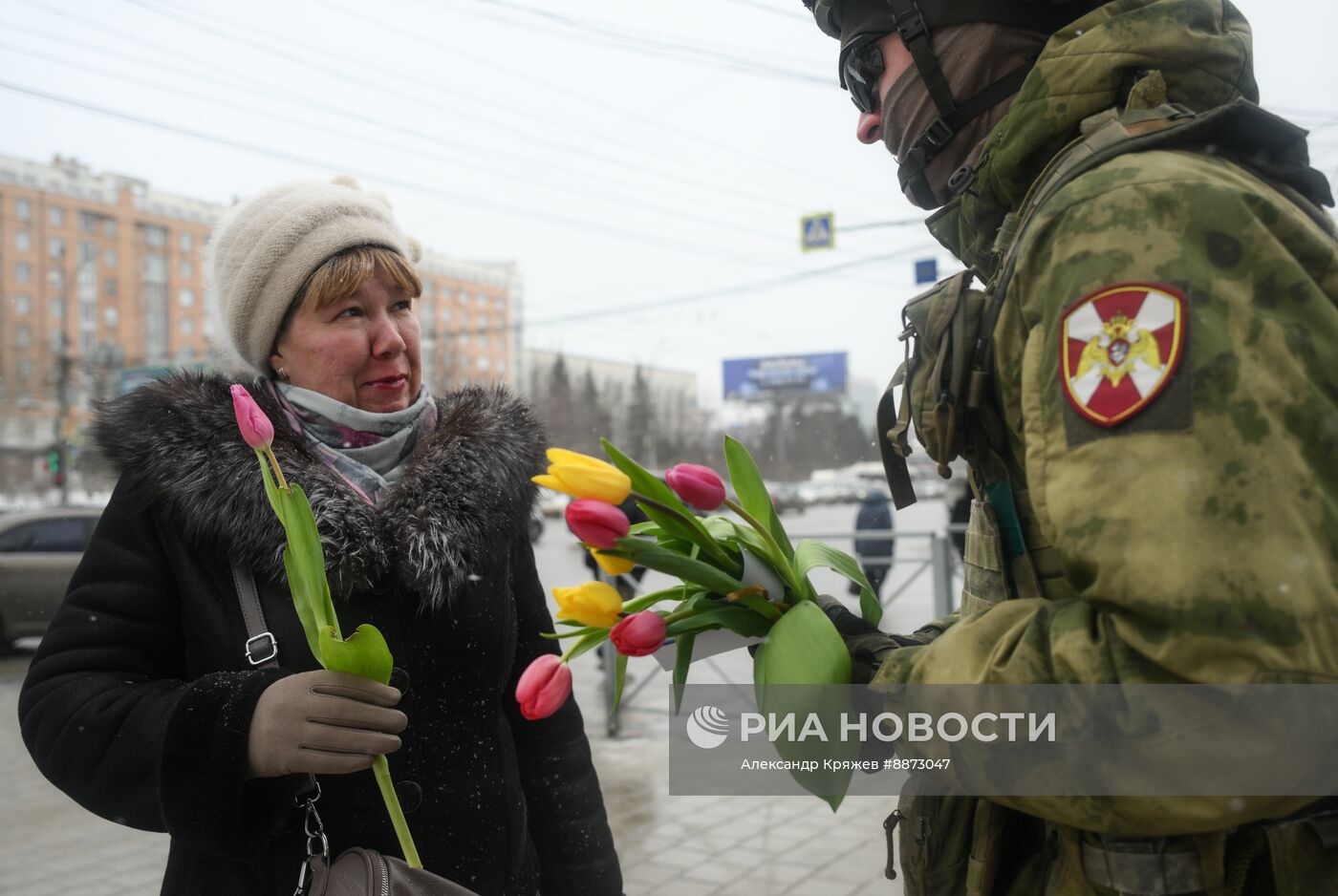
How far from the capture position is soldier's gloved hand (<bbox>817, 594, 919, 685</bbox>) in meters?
1.16

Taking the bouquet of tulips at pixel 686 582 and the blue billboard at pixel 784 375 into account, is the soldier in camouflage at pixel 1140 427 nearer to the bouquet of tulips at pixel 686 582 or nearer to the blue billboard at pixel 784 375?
the bouquet of tulips at pixel 686 582

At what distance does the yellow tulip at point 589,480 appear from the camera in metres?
1.10

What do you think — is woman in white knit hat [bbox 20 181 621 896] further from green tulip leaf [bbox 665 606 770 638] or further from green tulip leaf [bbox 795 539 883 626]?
green tulip leaf [bbox 795 539 883 626]

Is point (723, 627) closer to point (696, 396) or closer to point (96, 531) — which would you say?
point (96, 531)

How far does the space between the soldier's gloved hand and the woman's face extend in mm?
1115

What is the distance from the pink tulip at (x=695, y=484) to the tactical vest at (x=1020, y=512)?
28 cm

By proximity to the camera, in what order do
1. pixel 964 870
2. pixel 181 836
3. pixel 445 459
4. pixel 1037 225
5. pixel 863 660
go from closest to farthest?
1. pixel 1037 225
2. pixel 863 660
3. pixel 964 870
4. pixel 181 836
5. pixel 445 459

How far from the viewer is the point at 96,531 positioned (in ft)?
5.52

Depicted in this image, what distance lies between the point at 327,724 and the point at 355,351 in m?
0.83

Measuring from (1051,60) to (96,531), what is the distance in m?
1.67

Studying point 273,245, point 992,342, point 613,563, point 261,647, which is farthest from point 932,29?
point 261,647

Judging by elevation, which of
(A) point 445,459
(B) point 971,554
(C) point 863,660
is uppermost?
(A) point 445,459

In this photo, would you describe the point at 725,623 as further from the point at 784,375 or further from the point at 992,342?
the point at 784,375

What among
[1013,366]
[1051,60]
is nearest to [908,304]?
[1013,366]
